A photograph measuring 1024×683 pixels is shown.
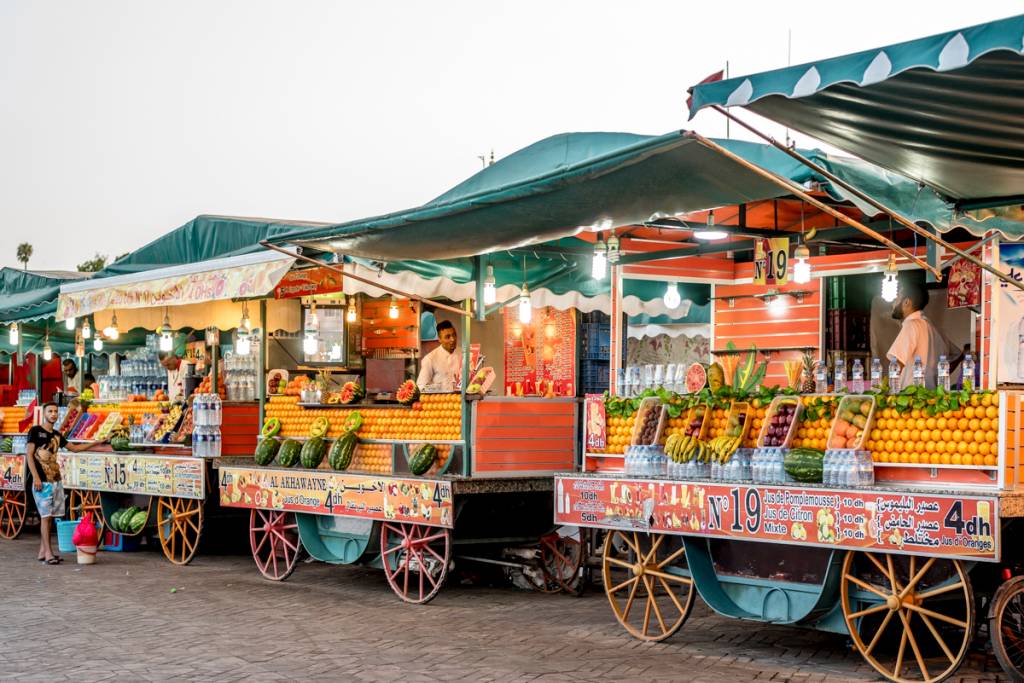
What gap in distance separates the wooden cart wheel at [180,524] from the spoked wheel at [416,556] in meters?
3.38

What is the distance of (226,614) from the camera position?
10.7 metres

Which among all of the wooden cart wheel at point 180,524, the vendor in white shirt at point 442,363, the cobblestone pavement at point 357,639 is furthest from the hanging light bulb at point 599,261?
the wooden cart wheel at point 180,524

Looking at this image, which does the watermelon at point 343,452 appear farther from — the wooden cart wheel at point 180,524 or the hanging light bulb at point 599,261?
the hanging light bulb at point 599,261

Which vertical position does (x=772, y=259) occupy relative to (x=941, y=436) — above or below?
above

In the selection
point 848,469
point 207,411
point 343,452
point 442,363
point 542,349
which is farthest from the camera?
point 542,349

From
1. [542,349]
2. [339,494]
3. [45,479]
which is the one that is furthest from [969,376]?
[45,479]

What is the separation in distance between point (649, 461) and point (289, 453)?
5038 millimetres

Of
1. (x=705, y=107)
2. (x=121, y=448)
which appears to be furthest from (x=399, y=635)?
(x=121, y=448)

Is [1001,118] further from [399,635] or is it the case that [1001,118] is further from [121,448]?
[121,448]

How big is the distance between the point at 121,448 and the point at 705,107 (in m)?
11.7

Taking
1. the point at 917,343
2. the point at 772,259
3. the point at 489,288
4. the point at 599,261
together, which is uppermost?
the point at 772,259

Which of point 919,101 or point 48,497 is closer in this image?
point 919,101

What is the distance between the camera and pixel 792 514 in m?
7.95

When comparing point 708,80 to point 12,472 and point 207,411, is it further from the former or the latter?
point 12,472
